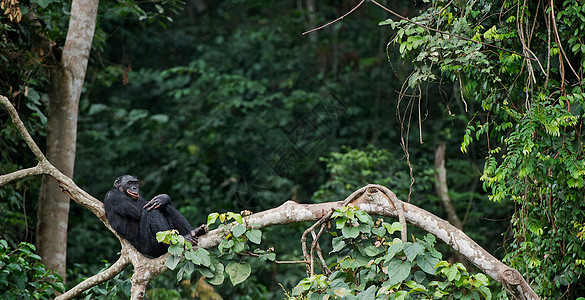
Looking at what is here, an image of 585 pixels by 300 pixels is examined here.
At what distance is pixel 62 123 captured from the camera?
260 inches

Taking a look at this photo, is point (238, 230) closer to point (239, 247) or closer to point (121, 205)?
point (239, 247)

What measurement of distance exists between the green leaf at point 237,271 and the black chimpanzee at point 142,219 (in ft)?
1.09

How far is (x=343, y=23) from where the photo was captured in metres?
11.9

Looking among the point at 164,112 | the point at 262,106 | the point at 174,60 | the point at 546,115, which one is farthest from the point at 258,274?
the point at 546,115

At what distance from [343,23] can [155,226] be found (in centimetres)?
837

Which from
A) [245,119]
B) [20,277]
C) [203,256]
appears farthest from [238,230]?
[245,119]

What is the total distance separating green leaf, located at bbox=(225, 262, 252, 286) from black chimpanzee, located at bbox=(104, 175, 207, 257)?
0.33 metres

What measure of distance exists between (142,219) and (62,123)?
272cm

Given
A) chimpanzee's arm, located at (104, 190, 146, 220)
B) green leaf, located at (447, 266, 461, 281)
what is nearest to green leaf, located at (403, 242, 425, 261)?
green leaf, located at (447, 266, 461, 281)

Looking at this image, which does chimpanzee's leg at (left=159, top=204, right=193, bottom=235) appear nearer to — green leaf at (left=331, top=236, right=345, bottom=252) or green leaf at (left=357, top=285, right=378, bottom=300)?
green leaf at (left=331, top=236, right=345, bottom=252)

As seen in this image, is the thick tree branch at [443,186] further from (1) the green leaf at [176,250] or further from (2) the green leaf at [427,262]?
(1) the green leaf at [176,250]

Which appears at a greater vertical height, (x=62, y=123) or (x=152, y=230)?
(x=62, y=123)

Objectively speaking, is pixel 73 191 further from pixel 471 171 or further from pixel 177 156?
pixel 471 171

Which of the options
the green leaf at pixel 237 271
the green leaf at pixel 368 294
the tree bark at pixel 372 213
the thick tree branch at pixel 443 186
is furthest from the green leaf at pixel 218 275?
the thick tree branch at pixel 443 186
